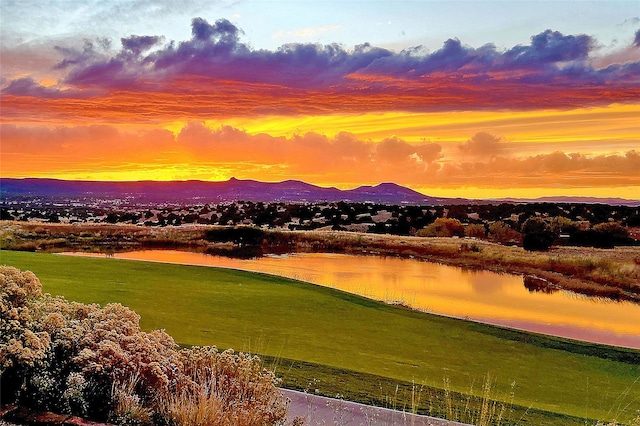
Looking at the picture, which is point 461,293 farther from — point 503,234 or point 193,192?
point 193,192

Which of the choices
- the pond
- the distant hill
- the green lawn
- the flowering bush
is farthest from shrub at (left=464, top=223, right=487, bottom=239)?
the flowering bush

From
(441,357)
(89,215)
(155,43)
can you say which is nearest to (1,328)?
(441,357)

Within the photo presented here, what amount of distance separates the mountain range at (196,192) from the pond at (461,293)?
4101 mm

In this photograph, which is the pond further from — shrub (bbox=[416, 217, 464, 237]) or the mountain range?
shrub (bbox=[416, 217, 464, 237])

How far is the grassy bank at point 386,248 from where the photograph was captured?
20516 mm

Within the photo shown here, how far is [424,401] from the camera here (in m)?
5.77

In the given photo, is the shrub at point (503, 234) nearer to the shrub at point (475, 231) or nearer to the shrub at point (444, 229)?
the shrub at point (475, 231)

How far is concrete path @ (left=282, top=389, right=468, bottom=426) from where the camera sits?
4.87 meters

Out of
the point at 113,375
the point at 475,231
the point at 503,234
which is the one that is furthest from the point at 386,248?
the point at 113,375

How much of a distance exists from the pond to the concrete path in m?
8.62

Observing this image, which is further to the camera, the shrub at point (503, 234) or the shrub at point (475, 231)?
the shrub at point (475, 231)

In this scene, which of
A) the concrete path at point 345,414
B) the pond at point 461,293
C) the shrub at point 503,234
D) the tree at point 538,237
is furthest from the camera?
the shrub at point 503,234

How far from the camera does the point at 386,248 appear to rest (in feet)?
94.7

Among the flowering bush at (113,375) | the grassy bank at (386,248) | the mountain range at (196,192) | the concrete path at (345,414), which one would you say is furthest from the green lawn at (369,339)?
the mountain range at (196,192)
